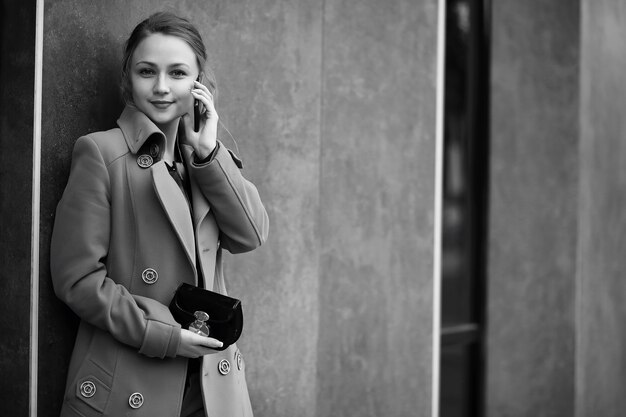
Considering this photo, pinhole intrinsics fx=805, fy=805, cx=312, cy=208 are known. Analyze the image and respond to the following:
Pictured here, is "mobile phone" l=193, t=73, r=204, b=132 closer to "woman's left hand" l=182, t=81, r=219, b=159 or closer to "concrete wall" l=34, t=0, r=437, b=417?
"woman's left hand" l=182, t=81, r=219, b=159

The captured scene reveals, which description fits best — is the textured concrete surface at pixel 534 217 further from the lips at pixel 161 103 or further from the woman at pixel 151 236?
the lips at pixel 161 103

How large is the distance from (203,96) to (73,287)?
75cm

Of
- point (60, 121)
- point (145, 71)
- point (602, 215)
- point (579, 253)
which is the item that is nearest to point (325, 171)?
point (145, 71)

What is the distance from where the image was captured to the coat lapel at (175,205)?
254 cm

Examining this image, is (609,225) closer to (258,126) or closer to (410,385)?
(410,385)

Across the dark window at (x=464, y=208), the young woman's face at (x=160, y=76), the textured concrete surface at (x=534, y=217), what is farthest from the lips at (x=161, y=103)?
the textured concrete surface at (x=534, y=217)

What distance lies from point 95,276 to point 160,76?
2.32ft

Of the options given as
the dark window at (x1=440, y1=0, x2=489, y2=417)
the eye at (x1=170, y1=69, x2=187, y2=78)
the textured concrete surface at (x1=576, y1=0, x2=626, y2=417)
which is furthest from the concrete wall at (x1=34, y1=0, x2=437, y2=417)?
the textured concrete surface at (x1=576, y1=0, x2=626, y2=417)

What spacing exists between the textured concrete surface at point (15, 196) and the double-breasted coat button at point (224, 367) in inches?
24.6

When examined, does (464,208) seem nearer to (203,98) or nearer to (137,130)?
(203,98)

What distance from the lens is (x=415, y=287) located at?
4.48 m

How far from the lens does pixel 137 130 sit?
2643 mm

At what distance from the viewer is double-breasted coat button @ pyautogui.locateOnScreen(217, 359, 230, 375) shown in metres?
2.67

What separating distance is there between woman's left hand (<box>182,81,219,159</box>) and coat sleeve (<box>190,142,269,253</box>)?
0.12ft
